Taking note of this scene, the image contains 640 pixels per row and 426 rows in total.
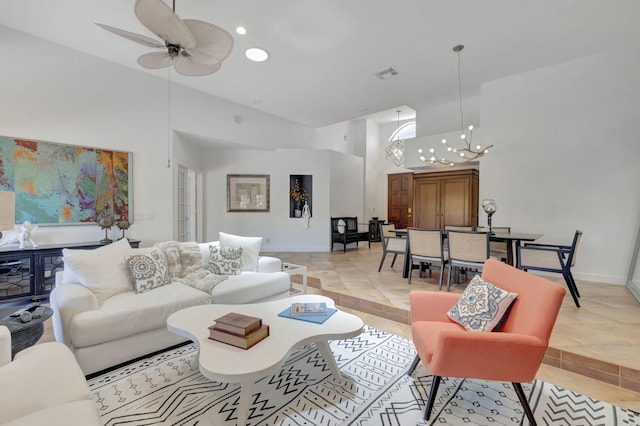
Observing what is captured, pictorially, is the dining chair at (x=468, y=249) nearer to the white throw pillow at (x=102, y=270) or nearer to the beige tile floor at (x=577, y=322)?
the beige tile floor at (x=577, y=322)

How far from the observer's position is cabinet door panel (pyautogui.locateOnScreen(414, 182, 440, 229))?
6980mm

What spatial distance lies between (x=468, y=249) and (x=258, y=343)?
2.81 metres

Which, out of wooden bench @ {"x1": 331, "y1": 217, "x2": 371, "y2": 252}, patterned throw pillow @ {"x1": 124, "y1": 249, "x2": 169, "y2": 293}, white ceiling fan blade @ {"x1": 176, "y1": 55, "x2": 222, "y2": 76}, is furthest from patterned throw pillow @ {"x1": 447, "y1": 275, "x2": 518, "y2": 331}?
wooden bench @ {"x1": 331, "y1": 217, "x2": 371, "y2": 252}

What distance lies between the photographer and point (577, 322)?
2.69 meters

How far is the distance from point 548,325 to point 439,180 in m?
5.86

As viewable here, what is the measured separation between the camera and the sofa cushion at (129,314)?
6.64ft

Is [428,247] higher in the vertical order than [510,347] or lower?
higher

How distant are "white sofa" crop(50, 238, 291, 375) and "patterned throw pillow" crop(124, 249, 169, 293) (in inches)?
2.3

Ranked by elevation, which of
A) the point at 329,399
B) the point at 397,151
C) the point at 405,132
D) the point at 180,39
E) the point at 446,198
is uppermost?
the point at 405,132

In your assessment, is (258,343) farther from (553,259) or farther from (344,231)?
(344,231)

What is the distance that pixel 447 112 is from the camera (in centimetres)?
621

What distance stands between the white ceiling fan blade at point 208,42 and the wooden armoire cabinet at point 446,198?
19.0ft

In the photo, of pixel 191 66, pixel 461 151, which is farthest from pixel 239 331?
pixel 461 151

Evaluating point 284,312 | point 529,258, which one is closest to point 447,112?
point 529,258
